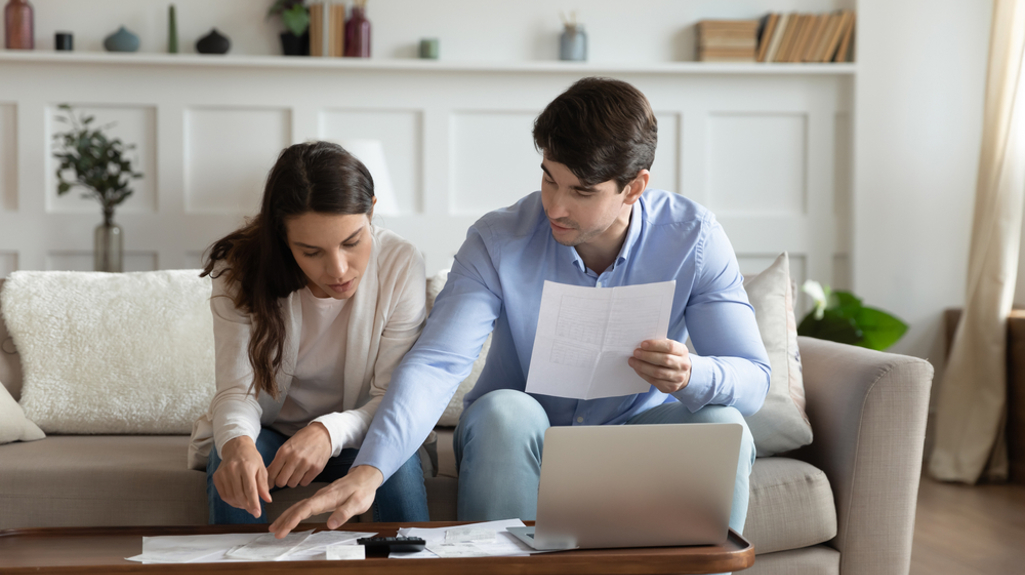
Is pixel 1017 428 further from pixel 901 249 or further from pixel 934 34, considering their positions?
pixel 934 34

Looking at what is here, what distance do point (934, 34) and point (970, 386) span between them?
4.42 ft

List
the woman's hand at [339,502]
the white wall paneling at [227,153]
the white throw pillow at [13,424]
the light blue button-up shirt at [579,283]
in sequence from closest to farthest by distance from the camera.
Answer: the woman's hand at [339,502] → the light blue button-up shirt at [579,283] → the white throw pillow at [13,424] → the white wall paneling at [227,153]

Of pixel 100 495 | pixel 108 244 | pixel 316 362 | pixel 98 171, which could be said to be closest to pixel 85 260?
pixel 108 244

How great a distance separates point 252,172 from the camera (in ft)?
10.3

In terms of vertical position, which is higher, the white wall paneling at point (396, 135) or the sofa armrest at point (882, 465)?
the white wall paneling at point (396, 135)

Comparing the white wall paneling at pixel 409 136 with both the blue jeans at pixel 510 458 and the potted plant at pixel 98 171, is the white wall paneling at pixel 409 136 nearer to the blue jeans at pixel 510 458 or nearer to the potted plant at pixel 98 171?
the potted plant at pixel 98 171

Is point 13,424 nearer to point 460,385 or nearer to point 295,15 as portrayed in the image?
point 460,385

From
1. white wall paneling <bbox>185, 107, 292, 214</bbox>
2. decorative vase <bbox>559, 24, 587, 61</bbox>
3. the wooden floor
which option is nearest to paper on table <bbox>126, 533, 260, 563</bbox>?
the wooden floor

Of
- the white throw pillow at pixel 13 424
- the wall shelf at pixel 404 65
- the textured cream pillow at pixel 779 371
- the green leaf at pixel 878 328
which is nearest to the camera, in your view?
the textured cream pillow at pixel 779 371

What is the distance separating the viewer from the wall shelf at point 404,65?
3020 millimetres

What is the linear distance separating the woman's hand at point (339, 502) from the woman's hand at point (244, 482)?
113 millimetres

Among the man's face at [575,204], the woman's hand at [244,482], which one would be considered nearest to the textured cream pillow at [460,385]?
the man's face at [575,204]

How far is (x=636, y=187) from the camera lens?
1302 mm

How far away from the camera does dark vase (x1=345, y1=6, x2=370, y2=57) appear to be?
121 inches
